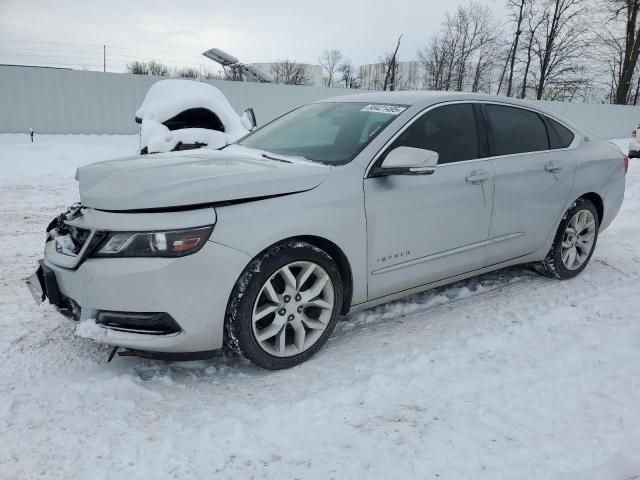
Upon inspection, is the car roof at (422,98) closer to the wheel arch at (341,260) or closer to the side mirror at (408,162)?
the side mirror at (408,162)

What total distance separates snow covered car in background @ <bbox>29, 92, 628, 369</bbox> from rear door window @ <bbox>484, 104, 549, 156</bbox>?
14 mm

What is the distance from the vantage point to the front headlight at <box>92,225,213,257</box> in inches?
100

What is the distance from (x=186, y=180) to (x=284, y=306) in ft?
2.84

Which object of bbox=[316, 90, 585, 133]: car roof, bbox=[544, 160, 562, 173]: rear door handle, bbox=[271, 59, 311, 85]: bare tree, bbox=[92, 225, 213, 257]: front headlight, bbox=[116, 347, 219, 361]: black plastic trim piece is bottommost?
bbox=[116, 347, 219, 361]: black plastic trim piece

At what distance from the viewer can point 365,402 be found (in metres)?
2.64

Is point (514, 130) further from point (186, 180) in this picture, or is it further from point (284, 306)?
point (186, 180)

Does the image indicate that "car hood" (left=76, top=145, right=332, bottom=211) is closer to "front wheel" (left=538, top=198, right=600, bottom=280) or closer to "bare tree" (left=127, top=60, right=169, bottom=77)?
"front wheel" (left=538, top=198, right=600, bottom=280)

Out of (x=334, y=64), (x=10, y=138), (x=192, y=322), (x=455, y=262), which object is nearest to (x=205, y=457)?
(x=192, y=322)

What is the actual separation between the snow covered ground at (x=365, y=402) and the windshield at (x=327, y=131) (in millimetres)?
1193

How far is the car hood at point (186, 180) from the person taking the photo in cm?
262

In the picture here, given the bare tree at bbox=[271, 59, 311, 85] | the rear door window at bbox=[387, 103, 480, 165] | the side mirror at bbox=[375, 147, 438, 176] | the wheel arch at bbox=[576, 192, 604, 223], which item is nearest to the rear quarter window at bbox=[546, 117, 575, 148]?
the wheel arch at bbox=[576, 192, 604, 223]

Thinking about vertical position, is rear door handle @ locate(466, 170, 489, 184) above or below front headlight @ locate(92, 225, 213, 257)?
above

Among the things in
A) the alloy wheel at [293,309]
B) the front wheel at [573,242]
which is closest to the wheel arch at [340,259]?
the alloy wheel at [293,309]

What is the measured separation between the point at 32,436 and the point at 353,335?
1887 millimetres
